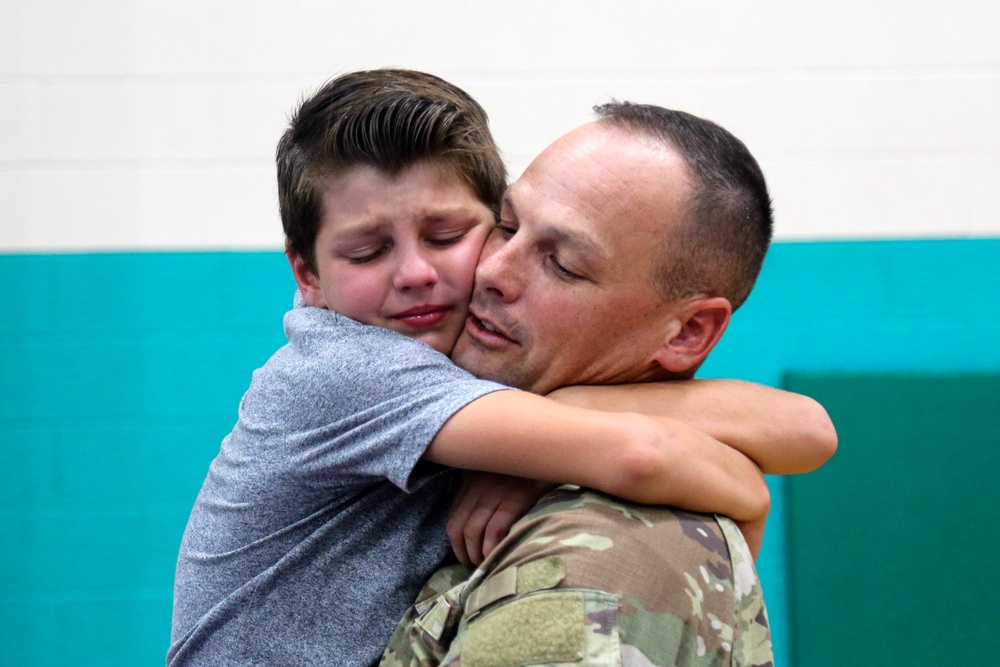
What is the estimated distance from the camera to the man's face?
1229 mm

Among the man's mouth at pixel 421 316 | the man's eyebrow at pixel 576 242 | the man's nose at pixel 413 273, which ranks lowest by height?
the man's mouth at pixel 421 316

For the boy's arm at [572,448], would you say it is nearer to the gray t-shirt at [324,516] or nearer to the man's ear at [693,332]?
the gray t-shirt at [324,516]

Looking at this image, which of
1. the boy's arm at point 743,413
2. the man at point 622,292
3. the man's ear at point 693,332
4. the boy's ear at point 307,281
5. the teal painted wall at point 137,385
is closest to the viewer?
the man at point 622,292

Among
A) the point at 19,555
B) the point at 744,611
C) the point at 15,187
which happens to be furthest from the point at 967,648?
the point at 15,187

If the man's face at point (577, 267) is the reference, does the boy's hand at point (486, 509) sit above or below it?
below

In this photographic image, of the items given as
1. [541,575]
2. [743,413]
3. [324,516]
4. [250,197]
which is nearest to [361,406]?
[324,516]

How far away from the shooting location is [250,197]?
2.60 metres

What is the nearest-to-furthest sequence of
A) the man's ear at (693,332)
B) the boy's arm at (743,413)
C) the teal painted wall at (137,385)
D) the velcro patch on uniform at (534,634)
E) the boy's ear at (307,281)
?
the velcro patch on uniform at (534,634) < the boy's arm at (743,413) < the man's ear at (693,332) < the boy's ear at (307,281) < the teal painted wall at (137,385)

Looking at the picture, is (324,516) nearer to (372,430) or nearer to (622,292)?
(372,430)

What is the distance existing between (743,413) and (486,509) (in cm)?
34

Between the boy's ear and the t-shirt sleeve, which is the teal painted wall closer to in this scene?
the boy's ear

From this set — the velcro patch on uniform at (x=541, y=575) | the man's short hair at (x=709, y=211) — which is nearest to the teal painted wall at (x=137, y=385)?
the man's short hair at (x=709, y=211)

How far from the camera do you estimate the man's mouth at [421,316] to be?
1.27 m

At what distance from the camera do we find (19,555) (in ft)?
8.34
